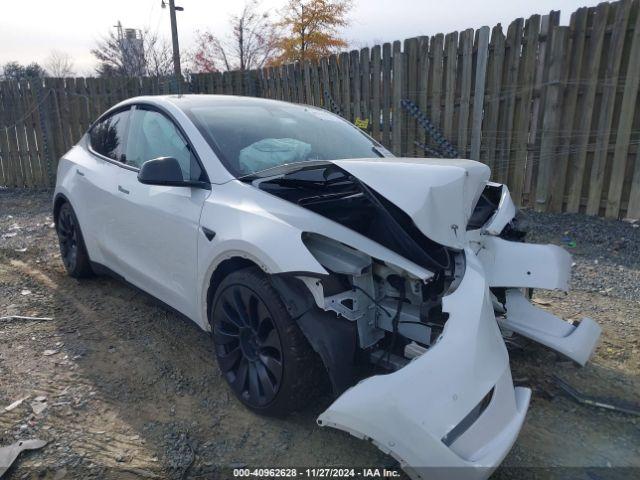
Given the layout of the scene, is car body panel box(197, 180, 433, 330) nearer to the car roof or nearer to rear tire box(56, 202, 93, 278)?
the car roof

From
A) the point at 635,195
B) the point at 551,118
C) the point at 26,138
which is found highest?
the point at 551,118

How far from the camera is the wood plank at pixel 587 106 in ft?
18.5

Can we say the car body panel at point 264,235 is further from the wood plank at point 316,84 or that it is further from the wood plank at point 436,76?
the wood plank at point 316,84

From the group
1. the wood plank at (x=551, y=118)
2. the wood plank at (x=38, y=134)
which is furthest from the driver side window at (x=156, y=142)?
the wood plank at (x=38, y=134)

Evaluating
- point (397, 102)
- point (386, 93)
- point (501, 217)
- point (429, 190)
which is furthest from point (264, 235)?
point (386, 93)

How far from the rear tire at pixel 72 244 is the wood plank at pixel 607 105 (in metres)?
5.60

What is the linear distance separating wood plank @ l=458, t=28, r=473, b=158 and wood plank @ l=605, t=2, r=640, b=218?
1.79 metres

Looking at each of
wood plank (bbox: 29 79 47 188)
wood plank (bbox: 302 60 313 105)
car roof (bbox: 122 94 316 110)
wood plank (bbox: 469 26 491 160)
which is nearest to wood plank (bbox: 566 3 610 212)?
wood plank (bbox: 469 26 491 160)

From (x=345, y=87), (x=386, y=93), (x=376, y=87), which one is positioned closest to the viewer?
(x=386, y=93)

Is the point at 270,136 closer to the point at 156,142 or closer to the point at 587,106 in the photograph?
the point at 156,142

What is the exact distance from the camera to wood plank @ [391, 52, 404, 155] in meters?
7.21

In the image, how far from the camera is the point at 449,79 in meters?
6.72

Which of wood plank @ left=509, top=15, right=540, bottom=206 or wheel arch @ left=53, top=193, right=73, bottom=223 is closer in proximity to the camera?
wheel arch @ left=53, top=193, right=73, bottom=223

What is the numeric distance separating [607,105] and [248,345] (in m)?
5.21
